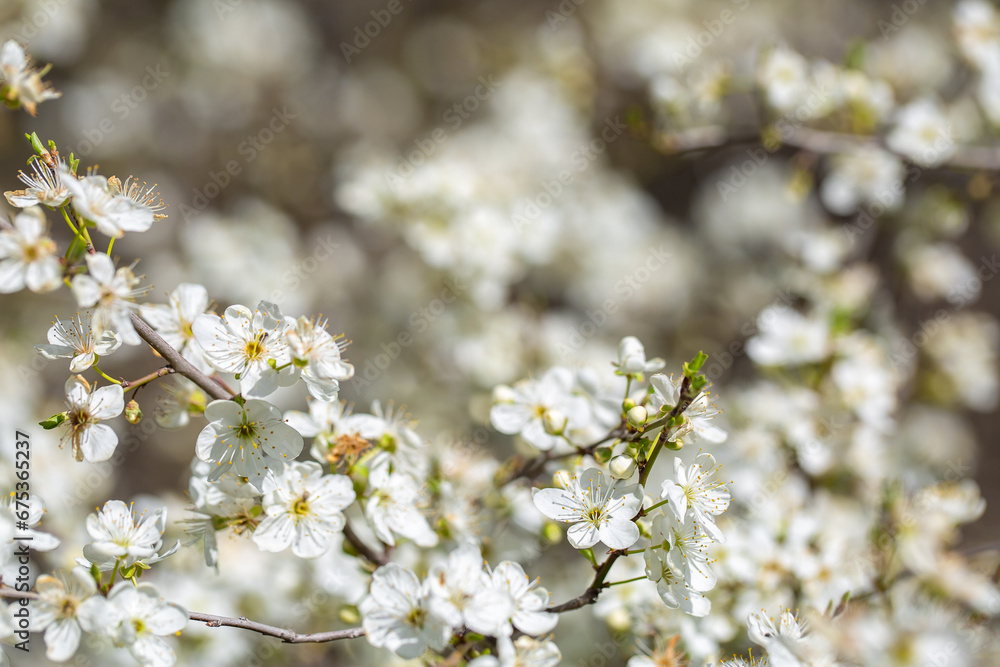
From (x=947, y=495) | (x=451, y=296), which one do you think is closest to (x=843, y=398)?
(x=947, y=495)

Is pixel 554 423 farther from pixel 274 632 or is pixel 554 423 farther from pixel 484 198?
pixel 484 198

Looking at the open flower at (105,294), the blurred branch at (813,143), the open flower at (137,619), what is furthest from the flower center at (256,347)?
the blurred branch at (813,143)

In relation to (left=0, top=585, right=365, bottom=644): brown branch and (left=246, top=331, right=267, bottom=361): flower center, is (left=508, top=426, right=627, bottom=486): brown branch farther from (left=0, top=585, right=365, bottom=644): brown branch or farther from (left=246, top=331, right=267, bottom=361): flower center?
(left=246, top=331, right=267, bottom=361): flower center

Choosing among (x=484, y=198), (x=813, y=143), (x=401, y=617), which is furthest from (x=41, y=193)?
(x=813, y=143)

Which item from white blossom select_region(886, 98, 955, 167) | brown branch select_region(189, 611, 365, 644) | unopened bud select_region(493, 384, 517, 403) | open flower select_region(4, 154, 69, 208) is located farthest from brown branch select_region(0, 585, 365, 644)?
white blossom select_region(886, 98, 955, 167)

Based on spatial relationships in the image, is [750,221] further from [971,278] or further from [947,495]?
[947,495]

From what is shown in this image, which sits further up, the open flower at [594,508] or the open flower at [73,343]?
the open flower at [73,343]

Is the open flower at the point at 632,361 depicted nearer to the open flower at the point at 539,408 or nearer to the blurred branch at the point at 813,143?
the open flower at the point at 539,408

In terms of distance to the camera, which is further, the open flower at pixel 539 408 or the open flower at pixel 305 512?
the open flower at pixel 539 408
